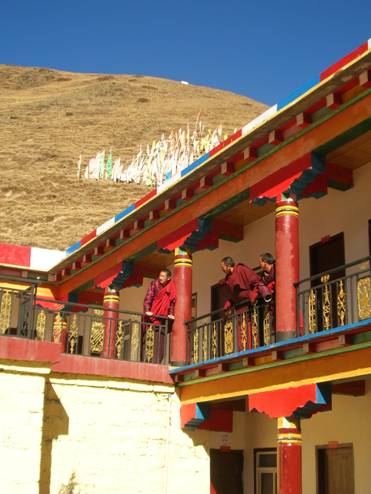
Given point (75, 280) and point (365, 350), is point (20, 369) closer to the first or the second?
point (365, 350)

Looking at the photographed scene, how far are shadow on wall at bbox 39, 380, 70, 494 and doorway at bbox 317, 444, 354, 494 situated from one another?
13.0 ft

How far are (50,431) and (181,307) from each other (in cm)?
308

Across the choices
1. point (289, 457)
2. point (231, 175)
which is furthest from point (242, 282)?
point (289, 457)

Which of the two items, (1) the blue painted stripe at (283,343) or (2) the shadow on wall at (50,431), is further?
(2) the shadow on wall at (50,431)

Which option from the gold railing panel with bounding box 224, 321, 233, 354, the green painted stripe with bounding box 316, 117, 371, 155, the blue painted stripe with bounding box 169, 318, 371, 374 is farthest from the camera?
the gold railing panel with bounding box 224, 321, 233, 354

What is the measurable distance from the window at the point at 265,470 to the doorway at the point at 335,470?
145 cm

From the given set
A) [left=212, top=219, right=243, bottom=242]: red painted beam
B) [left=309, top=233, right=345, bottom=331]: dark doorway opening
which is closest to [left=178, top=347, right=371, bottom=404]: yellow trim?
[left=309, top=233, right=345, bottom=331]: dark doorway opening

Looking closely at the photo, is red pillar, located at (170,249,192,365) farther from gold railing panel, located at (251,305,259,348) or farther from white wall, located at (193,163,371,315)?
gold railing panel, located at (251,305,259,348)

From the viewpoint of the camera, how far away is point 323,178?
460 inches

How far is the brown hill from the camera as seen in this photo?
48312 mm

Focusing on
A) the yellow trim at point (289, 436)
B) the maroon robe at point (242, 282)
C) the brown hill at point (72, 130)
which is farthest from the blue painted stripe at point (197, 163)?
the brown hill at point (72, 130)

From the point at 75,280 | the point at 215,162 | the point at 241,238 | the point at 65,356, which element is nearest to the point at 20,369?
the point at 65,356

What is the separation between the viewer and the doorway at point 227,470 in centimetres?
1445

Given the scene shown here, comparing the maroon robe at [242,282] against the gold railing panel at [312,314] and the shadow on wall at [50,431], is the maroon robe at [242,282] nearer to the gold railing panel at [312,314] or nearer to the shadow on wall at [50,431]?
the gold railing panel at [312,314]
